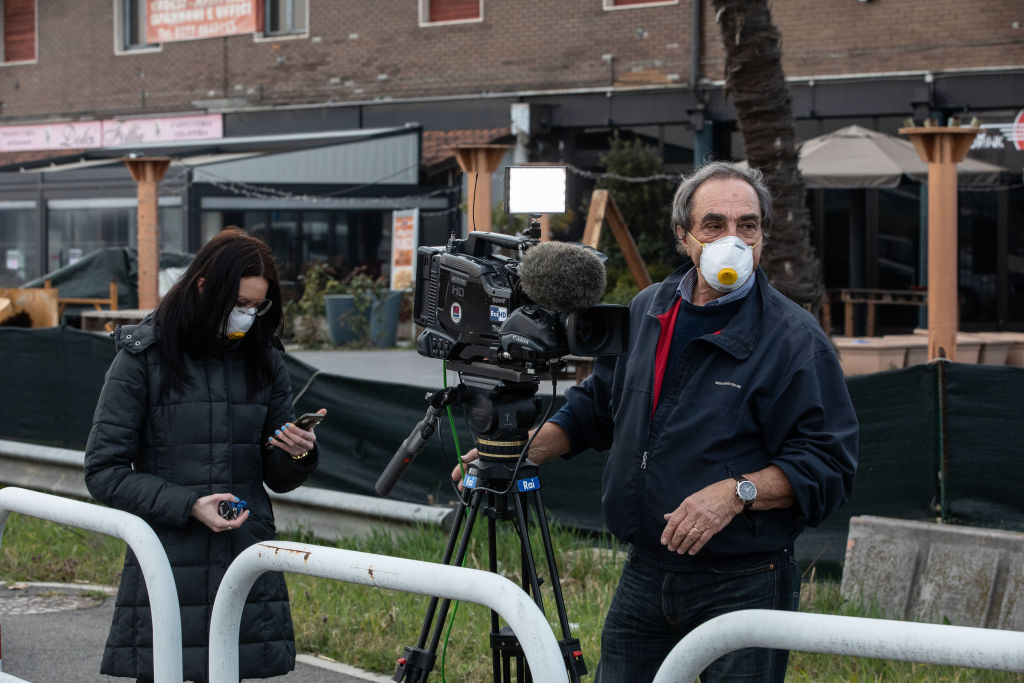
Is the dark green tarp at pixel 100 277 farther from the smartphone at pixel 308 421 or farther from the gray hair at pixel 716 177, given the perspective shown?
the gray hair at pixel 716 177

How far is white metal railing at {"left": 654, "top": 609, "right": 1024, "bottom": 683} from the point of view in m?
2.10

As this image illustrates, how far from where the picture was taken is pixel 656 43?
1902 centimetres

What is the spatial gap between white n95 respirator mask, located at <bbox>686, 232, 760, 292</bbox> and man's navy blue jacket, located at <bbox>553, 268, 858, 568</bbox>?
Result: 0.11 metres

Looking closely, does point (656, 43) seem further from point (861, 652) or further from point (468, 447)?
point (861, 652)

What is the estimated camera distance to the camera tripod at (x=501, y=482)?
10.2 feet

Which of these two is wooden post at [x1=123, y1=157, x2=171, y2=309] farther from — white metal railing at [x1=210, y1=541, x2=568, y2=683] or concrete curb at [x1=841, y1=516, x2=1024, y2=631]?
white metal railing at [x1=210, y1=541, x2=568, y2=683]

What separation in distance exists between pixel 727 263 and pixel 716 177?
27 centimetres

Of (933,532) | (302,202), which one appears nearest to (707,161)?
(933,532)

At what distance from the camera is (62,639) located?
5.74 m

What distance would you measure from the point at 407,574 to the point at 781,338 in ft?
3.36

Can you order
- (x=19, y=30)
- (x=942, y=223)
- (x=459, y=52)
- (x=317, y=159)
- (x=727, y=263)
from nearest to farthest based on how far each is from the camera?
(x=727, y=263), (x=942, y=223), (x=317, y=159), (x=459, y=52), (x=19, y=30)

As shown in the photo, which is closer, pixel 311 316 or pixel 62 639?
pixel 62 639

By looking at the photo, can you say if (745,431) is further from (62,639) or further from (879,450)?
(62,639)

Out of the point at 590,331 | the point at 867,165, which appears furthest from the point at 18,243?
the point at 590,331
